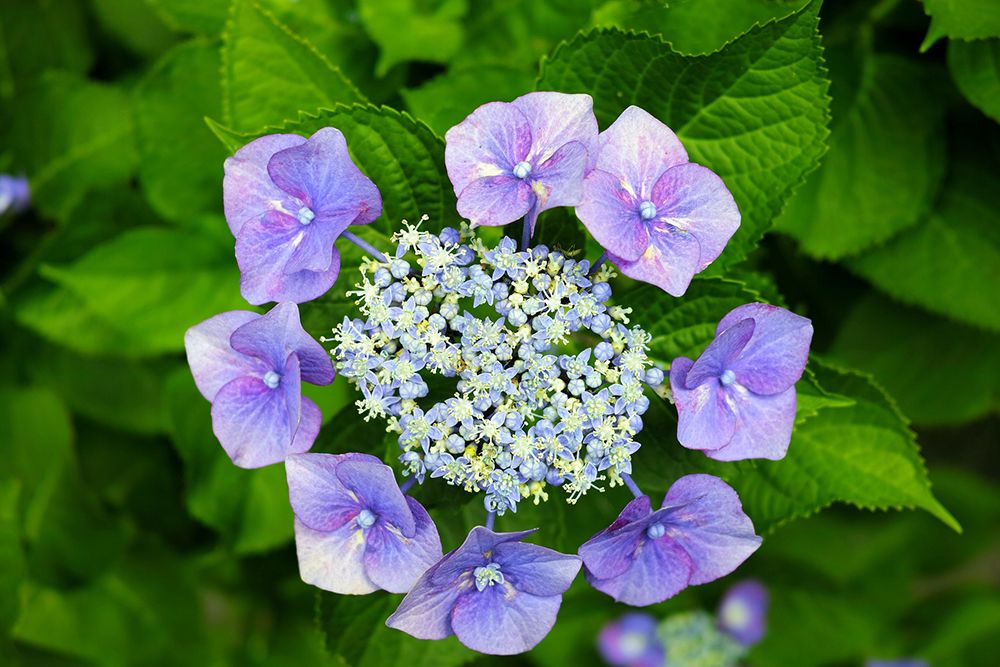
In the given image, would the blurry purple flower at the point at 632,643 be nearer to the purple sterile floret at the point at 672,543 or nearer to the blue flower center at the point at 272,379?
the purple sterile floret at the point at 672,543

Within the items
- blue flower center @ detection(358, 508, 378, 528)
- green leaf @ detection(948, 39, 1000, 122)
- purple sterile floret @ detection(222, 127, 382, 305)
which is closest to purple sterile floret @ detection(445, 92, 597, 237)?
purple sterile floret @ detection(222, 127, 382, 305)

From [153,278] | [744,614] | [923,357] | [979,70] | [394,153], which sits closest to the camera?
[394,153]

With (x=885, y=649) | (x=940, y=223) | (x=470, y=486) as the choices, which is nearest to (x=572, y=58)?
(x=470, y=486)

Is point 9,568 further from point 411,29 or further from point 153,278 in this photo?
point 411,29

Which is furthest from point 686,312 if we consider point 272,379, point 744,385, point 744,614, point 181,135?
point 744,614

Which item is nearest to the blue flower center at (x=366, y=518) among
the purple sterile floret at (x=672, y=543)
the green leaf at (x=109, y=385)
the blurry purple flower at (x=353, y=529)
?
the blurry purple flower at (x=353, y=529)

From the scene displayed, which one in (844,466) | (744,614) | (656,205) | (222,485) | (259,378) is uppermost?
(656,205)

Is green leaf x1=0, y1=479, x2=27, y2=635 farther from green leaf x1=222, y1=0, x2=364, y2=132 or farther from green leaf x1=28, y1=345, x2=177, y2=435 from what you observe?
green leaf x1=222, y1=0, x2=364, y2=132
